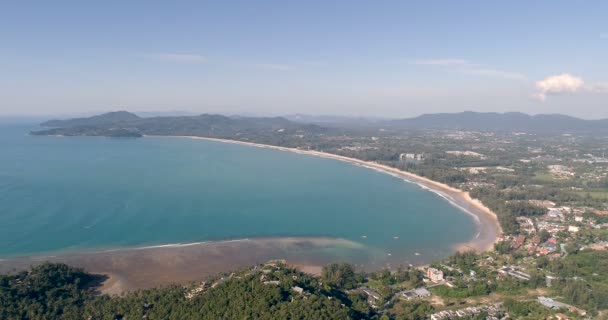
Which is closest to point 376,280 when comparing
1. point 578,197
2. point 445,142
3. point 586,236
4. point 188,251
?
point 188,251

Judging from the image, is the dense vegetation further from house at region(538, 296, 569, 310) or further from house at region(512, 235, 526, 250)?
house at region(512, 235, 526, 250)

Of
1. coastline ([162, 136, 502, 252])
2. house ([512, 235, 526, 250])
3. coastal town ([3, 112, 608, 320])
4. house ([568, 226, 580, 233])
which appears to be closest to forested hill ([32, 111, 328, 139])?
coastline ([162, 136, 502, 252])

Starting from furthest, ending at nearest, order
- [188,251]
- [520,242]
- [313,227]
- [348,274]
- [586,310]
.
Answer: [313,227], [520,242], [188,251], [348,274], [586,310]

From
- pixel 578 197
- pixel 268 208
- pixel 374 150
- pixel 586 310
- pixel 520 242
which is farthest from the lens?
pixel 374 150

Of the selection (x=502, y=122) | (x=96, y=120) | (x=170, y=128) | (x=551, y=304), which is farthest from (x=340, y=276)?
(x=502, y=122)

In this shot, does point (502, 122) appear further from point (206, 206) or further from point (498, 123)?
point (206, 206)

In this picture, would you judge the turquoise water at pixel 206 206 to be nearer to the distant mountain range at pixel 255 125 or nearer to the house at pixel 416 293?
the house at pixel 416 293

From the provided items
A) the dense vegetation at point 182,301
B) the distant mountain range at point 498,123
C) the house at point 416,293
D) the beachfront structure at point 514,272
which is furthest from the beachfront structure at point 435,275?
the distant mountain range at point 498,123

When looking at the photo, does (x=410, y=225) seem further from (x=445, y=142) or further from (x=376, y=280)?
(x=445, y=142)
